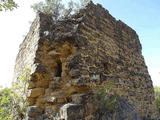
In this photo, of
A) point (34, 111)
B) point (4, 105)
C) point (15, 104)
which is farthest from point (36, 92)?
point (4, 105)

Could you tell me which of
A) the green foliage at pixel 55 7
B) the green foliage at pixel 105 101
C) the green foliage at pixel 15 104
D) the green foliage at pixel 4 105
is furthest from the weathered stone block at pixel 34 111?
the green foliage at pixel 55 7

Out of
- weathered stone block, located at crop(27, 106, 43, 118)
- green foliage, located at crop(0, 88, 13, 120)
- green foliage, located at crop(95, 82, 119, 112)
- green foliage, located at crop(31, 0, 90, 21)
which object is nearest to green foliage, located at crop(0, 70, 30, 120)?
green foliage, located at crop(0, 88, 13, 120)

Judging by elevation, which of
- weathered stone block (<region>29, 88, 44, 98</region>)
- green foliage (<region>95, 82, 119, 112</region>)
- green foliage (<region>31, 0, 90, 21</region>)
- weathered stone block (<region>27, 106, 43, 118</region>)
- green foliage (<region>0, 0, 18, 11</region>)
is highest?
green foliage (<region>31, 0, 90, 21</region>)

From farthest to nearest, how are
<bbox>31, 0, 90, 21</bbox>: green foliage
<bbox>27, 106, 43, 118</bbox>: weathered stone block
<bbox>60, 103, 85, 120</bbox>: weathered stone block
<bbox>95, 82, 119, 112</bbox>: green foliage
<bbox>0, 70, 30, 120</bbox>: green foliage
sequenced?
<bbox>31, 0, 90, 21</bbox>: green foliage → <bbox>0, 70, 30, 120</bbox>: green foliage → <bbox>95, 82, 119, 112</bbox>: green foliage → <bbox>27, 106, 43, 118</bbox>: weathered stone block → <bbox>60, 103, 85, 120</bbox>: weathered stone block

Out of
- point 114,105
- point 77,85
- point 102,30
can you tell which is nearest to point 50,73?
point 77,85

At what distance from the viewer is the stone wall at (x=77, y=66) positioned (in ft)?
9.32

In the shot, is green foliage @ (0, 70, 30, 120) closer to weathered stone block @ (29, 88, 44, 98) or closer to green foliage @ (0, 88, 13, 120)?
green foliage @ (0, 88, 13, 120)

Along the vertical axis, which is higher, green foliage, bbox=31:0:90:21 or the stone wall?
green foliage, bbox=31:0:90:21

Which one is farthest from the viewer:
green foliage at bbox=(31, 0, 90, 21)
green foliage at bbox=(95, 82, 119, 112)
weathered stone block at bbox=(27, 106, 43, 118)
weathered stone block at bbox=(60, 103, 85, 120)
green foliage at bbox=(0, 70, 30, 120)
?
green foliage at bbox=(31, 0, 90, 21)

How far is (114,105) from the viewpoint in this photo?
315 centimetres

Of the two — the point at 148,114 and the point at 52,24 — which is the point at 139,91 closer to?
the point at 148,114

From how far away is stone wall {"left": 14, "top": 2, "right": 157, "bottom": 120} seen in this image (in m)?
2.84

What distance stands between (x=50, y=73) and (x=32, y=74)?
0.42m

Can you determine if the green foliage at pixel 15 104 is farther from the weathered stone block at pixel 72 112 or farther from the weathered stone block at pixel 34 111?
the weathered stone block at pixel 72 112
